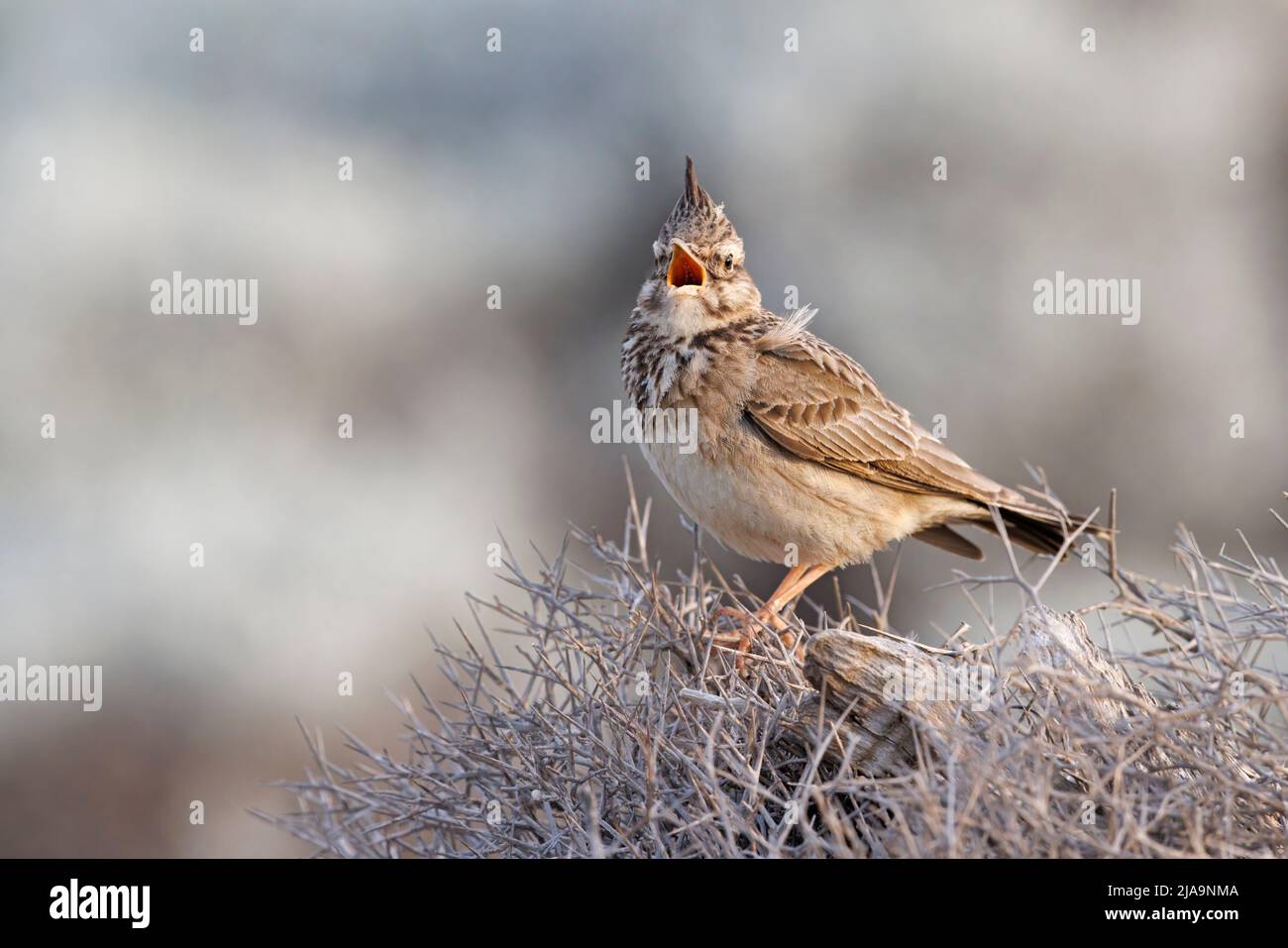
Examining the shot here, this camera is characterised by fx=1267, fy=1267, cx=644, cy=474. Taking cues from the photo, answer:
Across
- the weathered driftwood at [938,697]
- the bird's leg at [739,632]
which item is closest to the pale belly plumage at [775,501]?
the bird's leg at [739,632]

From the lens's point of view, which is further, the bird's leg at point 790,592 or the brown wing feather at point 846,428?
the brown wing feather at point 846,428

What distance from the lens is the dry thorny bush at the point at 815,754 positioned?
83.7 inches

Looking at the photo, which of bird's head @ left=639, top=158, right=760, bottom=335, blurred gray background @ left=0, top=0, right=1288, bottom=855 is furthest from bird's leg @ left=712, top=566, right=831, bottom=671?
blurred gray background @ left=0, top=0, right=1288, bottom=855

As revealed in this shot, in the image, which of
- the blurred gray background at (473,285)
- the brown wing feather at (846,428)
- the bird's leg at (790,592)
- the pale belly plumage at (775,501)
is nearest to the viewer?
the bird's leg at (790,592)

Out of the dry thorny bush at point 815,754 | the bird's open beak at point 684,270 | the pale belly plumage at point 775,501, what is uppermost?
the bird's open beak at point 684,270

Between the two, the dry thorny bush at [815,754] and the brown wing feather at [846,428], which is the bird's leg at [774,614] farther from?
the brown wing feather at [846,428]

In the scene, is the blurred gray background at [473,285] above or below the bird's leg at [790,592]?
above

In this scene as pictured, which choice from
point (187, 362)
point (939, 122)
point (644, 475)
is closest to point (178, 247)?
point (187, 362)

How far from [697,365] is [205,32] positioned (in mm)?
6018

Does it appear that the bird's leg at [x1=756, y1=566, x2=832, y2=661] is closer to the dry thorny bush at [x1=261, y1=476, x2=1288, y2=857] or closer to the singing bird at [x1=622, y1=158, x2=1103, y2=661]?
the singing bird at [x1=622, y1=158, x2=1103, y2=661]

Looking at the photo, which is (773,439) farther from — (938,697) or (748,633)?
(938,697)

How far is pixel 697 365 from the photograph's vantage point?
5.09 meters
